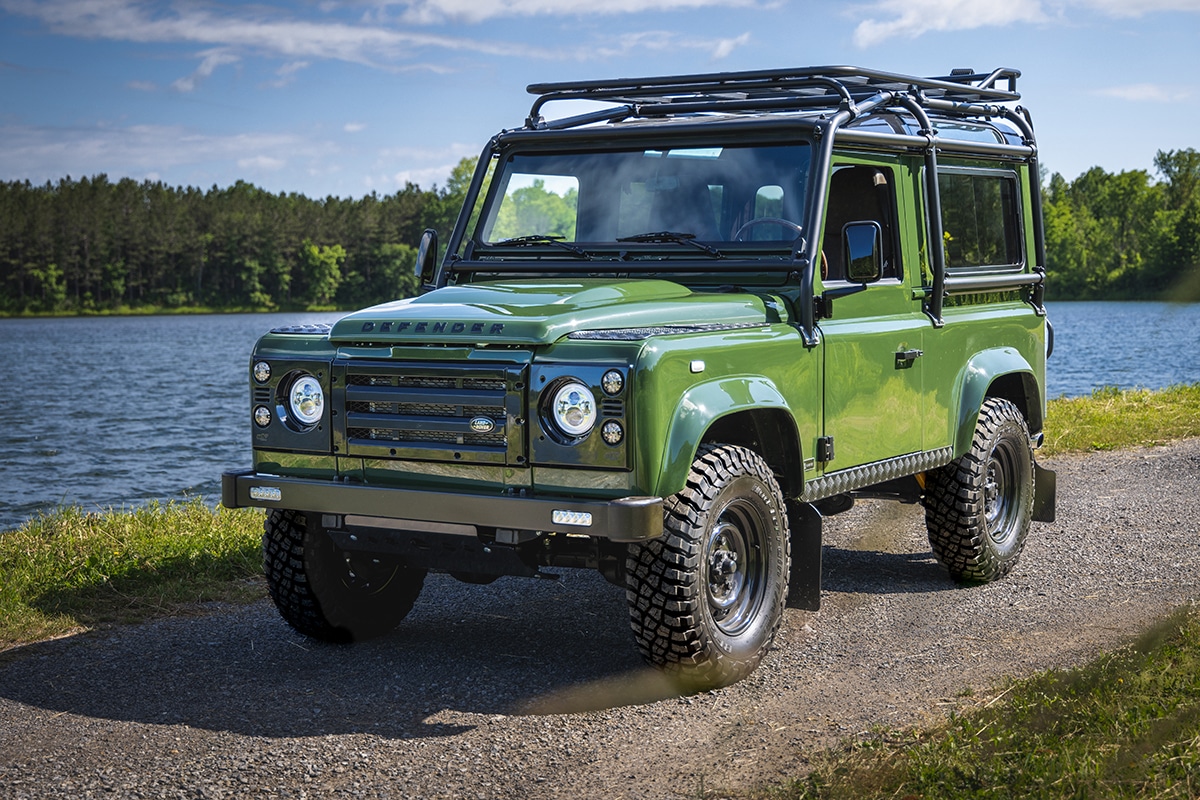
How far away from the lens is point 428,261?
740cm

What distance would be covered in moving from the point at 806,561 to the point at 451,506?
1.82 meters

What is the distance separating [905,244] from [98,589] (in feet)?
15.8

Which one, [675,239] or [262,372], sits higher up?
[675,239]

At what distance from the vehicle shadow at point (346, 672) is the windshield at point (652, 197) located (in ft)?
6.56

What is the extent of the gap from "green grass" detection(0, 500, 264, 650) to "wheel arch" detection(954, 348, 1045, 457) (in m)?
4.14

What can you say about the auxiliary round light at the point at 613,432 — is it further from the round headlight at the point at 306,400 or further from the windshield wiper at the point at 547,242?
the windshield wiper at the point at 547,242

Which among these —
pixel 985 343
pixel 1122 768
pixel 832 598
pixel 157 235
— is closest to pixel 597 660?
pixel 832 598

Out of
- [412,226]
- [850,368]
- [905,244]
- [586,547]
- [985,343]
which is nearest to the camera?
[586,547]

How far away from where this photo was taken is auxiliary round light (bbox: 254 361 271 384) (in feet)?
19.4

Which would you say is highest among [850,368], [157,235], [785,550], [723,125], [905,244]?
[157,235]

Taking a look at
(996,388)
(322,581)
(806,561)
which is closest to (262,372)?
(322,581)

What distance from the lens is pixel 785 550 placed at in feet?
19.5

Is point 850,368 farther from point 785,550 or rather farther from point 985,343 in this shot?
point 985,343

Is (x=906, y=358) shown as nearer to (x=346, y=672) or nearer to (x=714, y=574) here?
(x=714, y=574)
